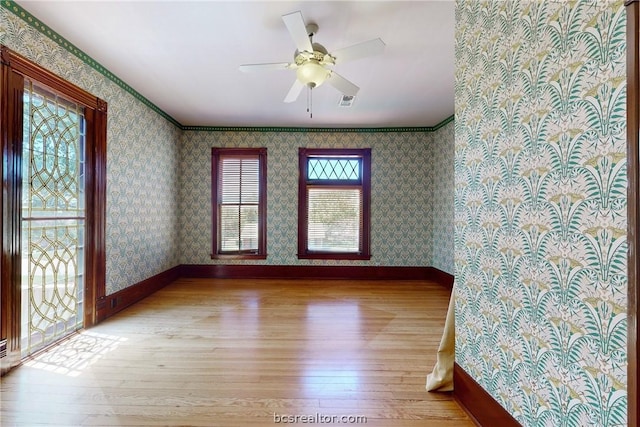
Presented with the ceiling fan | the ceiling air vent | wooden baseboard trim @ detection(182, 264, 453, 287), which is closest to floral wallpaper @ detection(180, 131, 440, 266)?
wooden baseboard trim @ detection(182, 264, 453, 287)

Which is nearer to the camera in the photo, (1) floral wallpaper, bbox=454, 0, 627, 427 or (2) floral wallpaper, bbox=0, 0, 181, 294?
(1) floral wallpaper, bbox=454, 0, 627, 427

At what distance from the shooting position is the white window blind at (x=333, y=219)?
5.31 m

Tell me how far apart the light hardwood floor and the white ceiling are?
271 cm

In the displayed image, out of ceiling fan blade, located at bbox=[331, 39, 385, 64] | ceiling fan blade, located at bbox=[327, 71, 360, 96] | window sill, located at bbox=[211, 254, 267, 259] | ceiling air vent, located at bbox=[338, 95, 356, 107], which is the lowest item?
window sill, located at bbox=[211, 254, 267, 259]

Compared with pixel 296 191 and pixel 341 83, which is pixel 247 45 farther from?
pixel 296 191

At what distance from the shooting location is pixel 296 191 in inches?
208

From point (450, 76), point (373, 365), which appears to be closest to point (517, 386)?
point (373, 365)

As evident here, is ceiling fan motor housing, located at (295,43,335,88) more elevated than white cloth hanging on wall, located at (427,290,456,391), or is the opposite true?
ceiling fan motor housing, located at (295,43,335,88)

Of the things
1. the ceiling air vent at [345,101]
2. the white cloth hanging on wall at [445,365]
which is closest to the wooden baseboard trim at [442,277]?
the white cloth hanging on wall at [445,365]

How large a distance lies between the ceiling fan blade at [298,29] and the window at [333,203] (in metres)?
3.08

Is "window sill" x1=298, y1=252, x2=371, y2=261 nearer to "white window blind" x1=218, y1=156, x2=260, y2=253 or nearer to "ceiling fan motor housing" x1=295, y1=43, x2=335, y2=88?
"white window blind" x1=218, y1=156, x2=260, y2=253

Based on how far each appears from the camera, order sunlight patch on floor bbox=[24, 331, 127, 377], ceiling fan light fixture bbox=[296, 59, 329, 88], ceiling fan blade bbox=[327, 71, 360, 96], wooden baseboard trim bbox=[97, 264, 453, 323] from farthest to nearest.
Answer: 1. wooden baseboard trim bbox=[97, 264, 453, 323]
2. ceiling fan blade bbox=[327, 71, 360, 96]
3. ceiling fan light fixture bbox=[296, 59, 329, 88]
4. sunlight patch on floor bbox=[24, 331, 127, 377]

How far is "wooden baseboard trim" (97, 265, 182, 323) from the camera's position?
3.20m

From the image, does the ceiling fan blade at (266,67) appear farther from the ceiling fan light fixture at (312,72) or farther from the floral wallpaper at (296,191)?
the floral wallpaper at (296,191)
